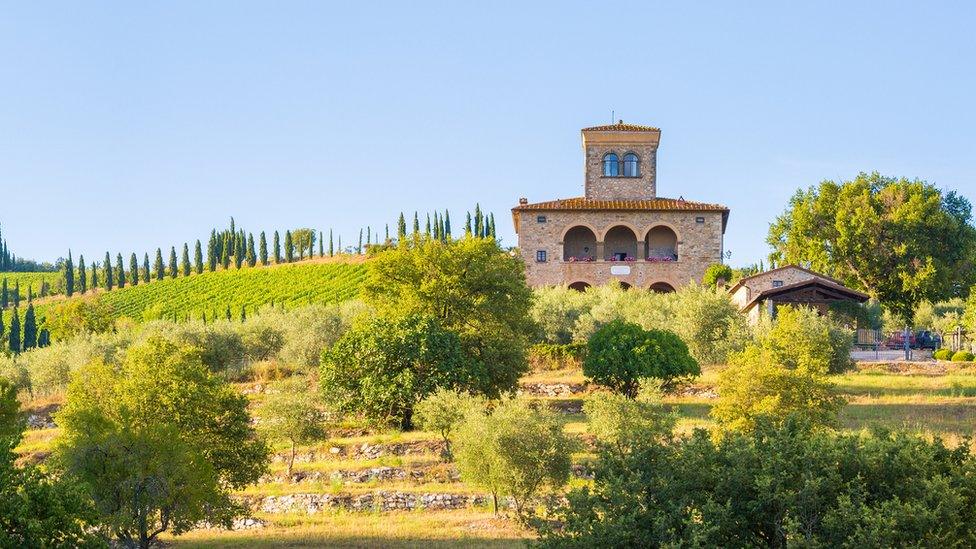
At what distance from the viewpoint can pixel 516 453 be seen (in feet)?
85.2

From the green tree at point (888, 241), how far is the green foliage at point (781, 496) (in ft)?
135

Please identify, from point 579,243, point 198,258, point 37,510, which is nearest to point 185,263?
point 198,258

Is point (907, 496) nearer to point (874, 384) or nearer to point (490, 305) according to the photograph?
point (874, 384)

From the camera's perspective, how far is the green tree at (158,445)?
2247cm

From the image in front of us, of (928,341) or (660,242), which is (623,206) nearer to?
(660,242)

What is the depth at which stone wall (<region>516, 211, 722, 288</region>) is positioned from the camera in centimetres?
6306

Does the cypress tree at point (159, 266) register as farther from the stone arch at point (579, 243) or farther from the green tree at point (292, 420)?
the green tree at point (292, 420)

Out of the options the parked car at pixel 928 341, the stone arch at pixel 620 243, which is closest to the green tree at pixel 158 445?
the parked car at pixel 928 341

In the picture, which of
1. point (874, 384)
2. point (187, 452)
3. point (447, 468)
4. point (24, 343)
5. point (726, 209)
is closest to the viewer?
point (187, 452)

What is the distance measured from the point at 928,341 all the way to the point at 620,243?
23801 millimetres

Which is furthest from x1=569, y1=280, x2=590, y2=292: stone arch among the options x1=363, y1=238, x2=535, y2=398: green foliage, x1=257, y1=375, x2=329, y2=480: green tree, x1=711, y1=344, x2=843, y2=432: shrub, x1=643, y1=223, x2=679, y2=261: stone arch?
x1=711, y1=344, x2=843, y2=432: shrub

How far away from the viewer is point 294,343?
48969 mm

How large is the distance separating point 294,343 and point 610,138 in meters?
27.2

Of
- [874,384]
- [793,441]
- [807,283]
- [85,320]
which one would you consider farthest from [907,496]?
[85,320]
